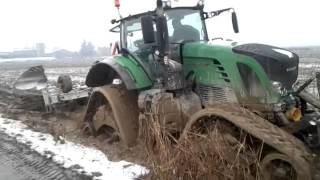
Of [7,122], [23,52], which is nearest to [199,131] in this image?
[7,122]

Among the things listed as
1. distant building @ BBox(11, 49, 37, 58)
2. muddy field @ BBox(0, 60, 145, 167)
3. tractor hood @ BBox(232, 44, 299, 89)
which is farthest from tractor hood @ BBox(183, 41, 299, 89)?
distant building @ BBox(11, 49, 37, 58)

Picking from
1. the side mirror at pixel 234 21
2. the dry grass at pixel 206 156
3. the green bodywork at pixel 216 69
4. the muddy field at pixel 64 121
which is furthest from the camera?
the side mirror at pixel 234 21

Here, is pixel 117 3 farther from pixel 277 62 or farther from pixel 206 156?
pixel 206 156

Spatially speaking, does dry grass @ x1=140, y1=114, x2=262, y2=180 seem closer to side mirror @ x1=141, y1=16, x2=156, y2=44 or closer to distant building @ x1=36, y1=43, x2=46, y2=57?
side mirror @ x1=141, y1=16, x2=156, y2=44

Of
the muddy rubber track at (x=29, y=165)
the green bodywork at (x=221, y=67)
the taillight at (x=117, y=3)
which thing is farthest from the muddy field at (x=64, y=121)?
the taillight at (x=117, y=3)

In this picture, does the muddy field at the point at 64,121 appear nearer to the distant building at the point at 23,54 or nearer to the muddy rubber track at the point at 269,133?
the muddy rubber track at the point at 269,133

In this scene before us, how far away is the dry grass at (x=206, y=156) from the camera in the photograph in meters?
5.39

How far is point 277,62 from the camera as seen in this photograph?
6.35 m

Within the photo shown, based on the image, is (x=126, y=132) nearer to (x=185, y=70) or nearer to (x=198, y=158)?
(x=185, y=70)

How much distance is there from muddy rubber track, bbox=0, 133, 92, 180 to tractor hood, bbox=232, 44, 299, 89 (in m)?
2.72

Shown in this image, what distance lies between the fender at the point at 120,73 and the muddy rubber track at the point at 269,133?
1.90 metres

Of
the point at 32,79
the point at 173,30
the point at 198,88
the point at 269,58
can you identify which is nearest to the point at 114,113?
the point at 198,88

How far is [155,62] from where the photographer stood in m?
7.87

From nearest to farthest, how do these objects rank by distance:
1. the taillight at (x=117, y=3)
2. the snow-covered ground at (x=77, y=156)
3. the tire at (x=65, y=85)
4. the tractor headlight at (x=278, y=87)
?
the tractor headlight at (x=278, y=87)
the snow-covered ground at (x=77, y=156)
the taillight at (x=117, y=3)
the tire at (x=65, y=85)
